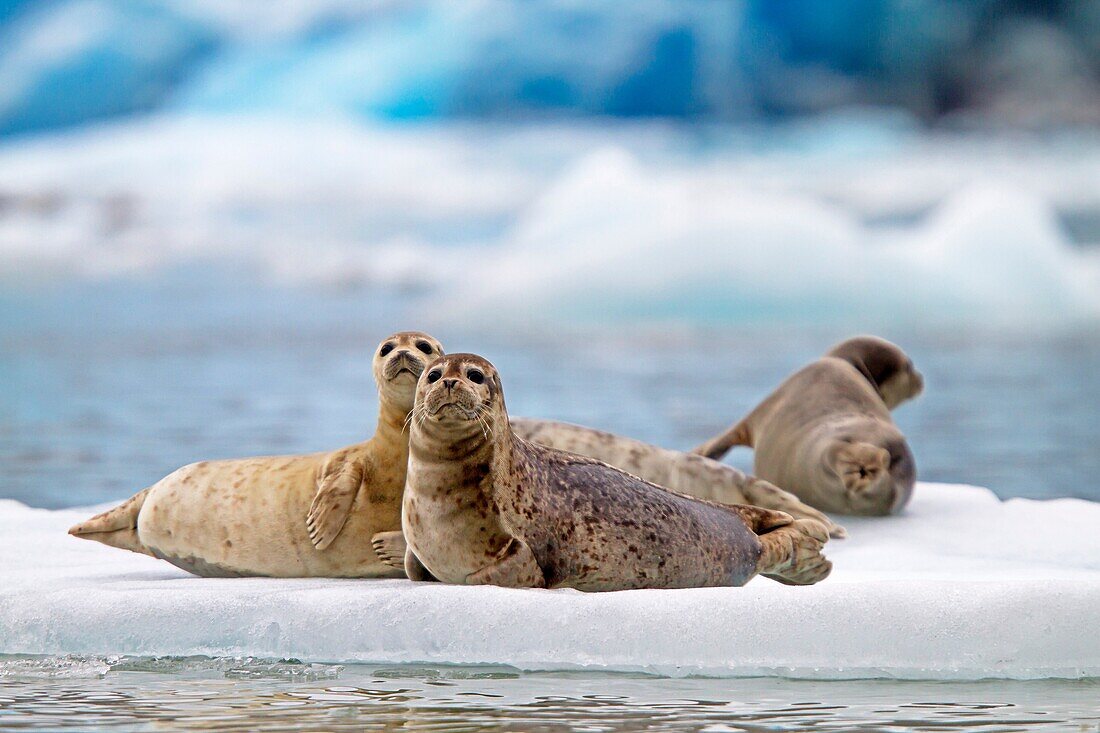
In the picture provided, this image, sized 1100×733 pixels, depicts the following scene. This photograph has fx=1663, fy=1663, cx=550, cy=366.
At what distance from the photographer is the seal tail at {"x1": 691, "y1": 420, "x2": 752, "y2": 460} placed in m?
8.23

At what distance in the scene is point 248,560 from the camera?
17.3 feet

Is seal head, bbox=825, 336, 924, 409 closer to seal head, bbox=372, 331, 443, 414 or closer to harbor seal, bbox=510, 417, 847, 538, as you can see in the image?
harbor seal, bbox=510, 417, 847, 538

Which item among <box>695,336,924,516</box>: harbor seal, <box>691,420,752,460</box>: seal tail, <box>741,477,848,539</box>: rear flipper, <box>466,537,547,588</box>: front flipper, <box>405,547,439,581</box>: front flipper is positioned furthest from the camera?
<box>691,420,752,460</box>: seal tail

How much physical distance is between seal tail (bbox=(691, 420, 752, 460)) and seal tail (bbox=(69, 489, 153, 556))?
133 inches

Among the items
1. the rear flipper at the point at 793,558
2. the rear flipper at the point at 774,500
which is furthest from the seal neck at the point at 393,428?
the rear flipper at the point at 774,500

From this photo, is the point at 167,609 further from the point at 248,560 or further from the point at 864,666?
the point at 864,666

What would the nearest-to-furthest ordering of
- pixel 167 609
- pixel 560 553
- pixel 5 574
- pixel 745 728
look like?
pixel 745 728
pixel 167 609
pixel 560 553
pixel 5 574

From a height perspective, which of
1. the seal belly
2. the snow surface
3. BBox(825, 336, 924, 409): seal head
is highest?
BBox(825, 336, 924, 409): seal head

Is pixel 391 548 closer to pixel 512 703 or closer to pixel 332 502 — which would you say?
pixel 332 502

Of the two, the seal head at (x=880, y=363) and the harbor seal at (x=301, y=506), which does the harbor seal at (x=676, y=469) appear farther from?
the seal head at (x=880, y=363)

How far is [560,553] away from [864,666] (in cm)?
103

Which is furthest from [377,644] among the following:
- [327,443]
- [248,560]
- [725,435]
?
[327,443]

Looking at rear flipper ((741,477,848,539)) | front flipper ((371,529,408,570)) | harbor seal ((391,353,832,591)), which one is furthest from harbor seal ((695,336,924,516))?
front flipper ((371,529,408,570))

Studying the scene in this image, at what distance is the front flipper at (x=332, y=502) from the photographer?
16.9ft
